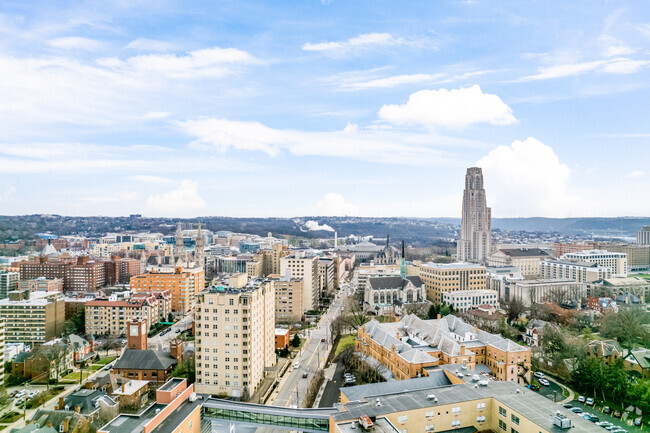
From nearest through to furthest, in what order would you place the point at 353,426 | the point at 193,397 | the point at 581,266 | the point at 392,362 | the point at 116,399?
the point at 353,426
the point at 193,397
the point at 116,399
the point at 392,362
the point at 581,266

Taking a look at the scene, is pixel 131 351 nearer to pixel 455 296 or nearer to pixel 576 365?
pixel 576 365

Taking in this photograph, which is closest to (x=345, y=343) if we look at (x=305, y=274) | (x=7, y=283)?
(x=305, y=274)

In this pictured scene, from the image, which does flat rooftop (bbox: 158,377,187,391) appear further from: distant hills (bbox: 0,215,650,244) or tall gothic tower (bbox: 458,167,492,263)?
tall gothic tower (bbox: 458,167,492,263)

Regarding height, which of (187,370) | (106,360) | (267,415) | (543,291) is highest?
(267,415)

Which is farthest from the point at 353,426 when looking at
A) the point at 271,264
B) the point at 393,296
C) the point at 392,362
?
the point at 271,264

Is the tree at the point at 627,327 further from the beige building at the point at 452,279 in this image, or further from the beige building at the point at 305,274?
the beige building at the point at 305,274

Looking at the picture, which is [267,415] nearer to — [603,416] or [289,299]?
[603,416]

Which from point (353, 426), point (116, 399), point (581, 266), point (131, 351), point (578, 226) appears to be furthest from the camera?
point (578, 226)
